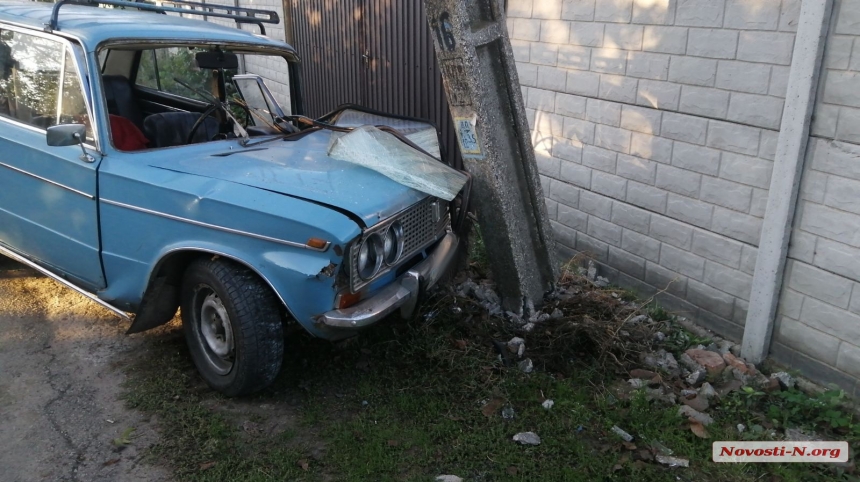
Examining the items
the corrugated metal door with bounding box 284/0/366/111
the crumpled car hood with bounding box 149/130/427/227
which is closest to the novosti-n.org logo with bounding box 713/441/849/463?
the crumpled car hood with bounding box 149/130/427/227

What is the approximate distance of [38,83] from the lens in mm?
4172

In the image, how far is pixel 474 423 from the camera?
352cm

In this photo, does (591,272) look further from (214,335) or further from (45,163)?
(45,163)

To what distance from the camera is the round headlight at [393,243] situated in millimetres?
3516

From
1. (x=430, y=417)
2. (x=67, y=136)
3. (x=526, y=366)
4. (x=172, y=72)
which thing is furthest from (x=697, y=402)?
(x=172, y=72)

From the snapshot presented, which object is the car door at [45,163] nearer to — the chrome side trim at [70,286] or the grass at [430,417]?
the chrome side trim at [70,286]

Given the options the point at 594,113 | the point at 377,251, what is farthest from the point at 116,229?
the point at 594,113

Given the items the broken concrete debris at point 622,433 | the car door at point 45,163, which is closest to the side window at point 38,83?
the car door at point 45,163

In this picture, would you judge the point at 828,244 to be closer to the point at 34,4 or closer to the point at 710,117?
the point at 710,117

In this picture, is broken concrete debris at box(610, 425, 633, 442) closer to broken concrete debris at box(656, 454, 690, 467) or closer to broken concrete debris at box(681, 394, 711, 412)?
broken concrete debris at box(656, 454, 690, 467)

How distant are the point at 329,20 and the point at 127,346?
5268mm

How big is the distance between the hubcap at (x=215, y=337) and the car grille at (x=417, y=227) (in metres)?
0.87

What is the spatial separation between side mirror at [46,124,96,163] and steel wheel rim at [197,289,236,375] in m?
1.01

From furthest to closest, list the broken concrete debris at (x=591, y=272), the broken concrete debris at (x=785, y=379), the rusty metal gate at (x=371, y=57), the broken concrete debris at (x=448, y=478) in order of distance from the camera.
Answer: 1. the rusty metal gate at (x=371, y=57)
2. the broken concrete debris at (x=591, y=272)
3. the broken concrete debris at (x=785, y=379)
4. the broken concrete debris at (x=448, y=478)
